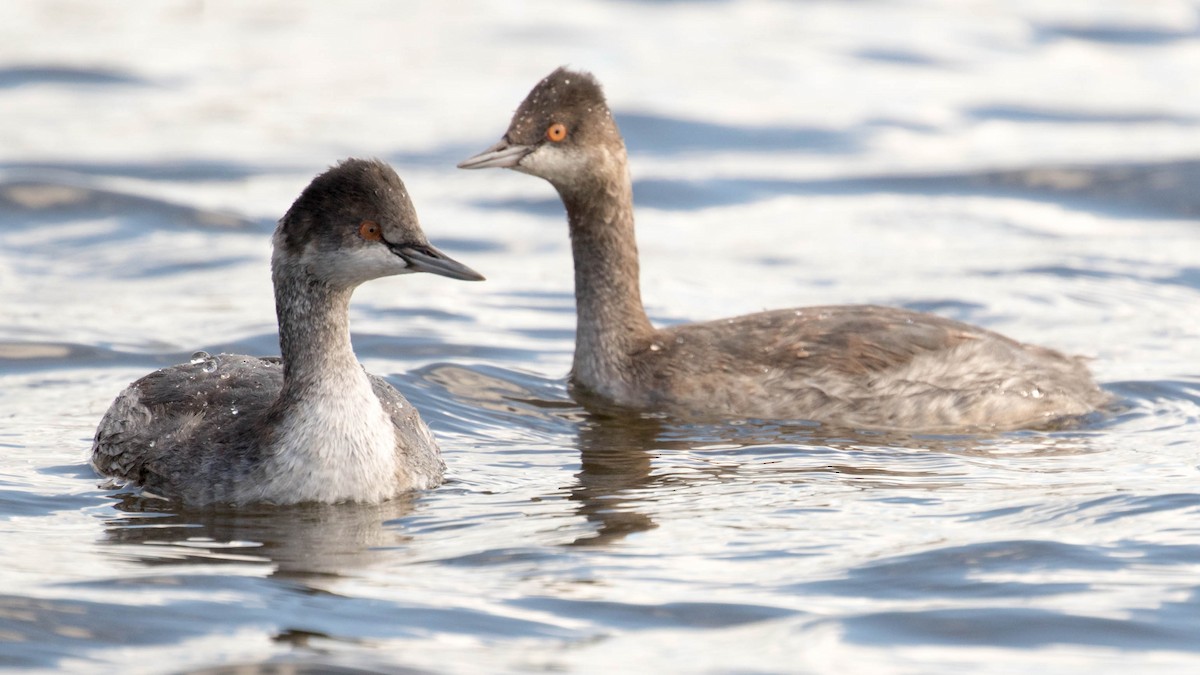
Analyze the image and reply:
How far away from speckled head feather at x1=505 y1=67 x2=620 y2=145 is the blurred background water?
61.1 inches

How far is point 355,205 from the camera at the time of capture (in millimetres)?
8664

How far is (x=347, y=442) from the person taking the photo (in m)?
8.84

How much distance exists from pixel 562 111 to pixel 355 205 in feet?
9.95

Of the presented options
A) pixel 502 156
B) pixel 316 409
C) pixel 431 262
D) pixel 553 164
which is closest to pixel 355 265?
pixel 431 262

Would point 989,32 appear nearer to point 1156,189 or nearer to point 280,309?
point 1156,189

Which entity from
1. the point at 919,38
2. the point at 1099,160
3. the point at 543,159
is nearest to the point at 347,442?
the point at 543,159

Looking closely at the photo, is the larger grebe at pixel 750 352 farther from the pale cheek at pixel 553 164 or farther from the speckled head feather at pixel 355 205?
the speckled head feather at pixel 355 205

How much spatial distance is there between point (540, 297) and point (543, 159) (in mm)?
3279

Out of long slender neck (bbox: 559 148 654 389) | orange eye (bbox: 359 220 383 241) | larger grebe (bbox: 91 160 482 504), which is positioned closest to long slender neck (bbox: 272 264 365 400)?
larger grebe (bbox: 91 160 482 504)

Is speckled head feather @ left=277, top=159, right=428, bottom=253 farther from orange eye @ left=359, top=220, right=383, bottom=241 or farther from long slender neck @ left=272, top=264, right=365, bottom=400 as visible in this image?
long slender neck @ left=272, top=264, right=365, bottom=400

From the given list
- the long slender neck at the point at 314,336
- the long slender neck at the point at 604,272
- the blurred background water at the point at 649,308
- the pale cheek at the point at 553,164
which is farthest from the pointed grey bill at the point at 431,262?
the long slender neck at the point at 604,272

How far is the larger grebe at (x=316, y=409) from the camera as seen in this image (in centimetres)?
869

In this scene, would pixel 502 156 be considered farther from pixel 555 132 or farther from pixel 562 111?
pixel 562 111

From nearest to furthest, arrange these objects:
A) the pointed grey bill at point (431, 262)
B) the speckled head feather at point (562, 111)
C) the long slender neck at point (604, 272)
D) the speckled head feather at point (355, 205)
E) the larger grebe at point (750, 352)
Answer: the pointed grey bill at point (431, 262), the speckled head feather at point (355, 205), the larger grebe at point (750, 352), the speckled head feather at point (562, 111), the long slender neck at point (604, 272)
